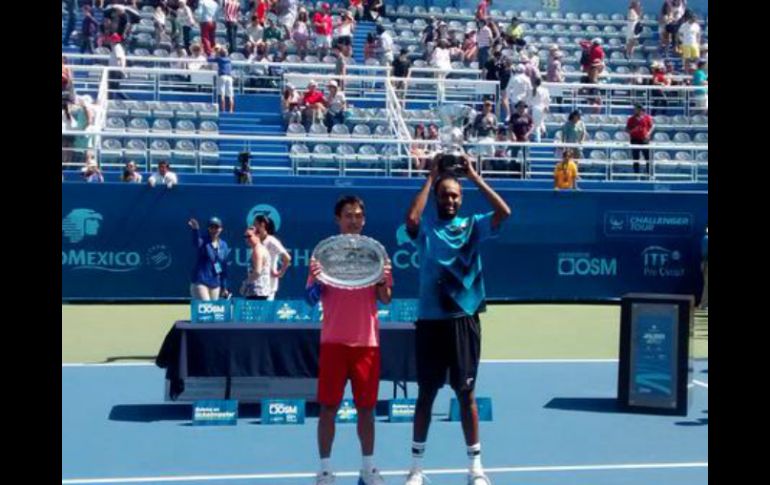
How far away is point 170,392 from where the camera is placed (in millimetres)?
11773

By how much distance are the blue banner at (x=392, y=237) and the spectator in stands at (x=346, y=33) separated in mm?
7821

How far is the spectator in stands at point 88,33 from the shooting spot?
27344 mm

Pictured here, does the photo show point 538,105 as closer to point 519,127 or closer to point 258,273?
point 519,127

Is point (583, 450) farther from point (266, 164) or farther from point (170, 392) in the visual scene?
point (266, 164)

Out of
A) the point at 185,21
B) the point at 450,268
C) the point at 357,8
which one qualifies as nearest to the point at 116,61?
the point at 185,21

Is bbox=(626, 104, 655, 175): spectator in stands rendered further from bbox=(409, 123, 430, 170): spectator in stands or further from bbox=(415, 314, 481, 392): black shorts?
bbox=(415, 314, 481, 392): black shorts

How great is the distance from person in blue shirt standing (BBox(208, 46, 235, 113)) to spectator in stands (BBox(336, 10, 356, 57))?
305 centimetres

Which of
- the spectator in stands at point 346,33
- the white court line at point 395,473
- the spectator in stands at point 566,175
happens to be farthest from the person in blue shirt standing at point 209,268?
the spectator in stands at point 346,33

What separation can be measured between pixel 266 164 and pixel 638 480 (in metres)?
16.2

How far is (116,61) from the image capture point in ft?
86.2

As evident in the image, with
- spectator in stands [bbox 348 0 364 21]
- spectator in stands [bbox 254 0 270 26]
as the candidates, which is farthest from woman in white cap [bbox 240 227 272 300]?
spectator in stands [bbox 348 0 364 21]

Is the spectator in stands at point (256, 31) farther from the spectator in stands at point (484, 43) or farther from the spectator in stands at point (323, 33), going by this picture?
the spectator in stands at point (484, 43)
